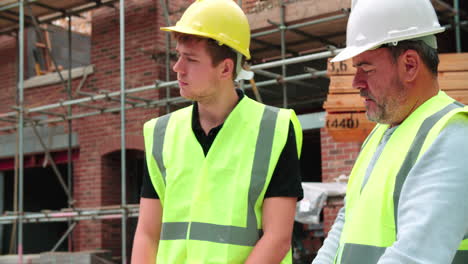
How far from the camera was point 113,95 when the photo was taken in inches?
400

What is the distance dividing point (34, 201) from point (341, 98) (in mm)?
10678

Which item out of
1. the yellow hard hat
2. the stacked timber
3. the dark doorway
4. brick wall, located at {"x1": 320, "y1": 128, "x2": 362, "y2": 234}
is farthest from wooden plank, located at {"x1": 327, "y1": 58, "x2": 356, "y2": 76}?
the dark doorway

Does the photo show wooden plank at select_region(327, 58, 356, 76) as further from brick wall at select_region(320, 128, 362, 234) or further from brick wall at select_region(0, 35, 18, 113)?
brick wall at select_region(0, 35, 18, 113)

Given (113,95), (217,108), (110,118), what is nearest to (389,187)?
(217,108)

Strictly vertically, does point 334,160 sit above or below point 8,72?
below

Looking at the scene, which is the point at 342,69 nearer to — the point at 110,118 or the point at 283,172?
the point at 283,172

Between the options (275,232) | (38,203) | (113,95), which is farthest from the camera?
(38,203)

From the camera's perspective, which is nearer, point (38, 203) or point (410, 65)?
point (410, 65)

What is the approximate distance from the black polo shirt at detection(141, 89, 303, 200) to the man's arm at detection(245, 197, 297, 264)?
29 mm

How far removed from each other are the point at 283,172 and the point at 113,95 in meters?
8.06

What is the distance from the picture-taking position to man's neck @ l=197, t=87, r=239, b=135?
254cm

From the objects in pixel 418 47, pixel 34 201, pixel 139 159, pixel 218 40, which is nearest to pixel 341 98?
pixel 218 40

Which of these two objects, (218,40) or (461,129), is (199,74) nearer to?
(218,40)

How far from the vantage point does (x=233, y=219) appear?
2.33 m
